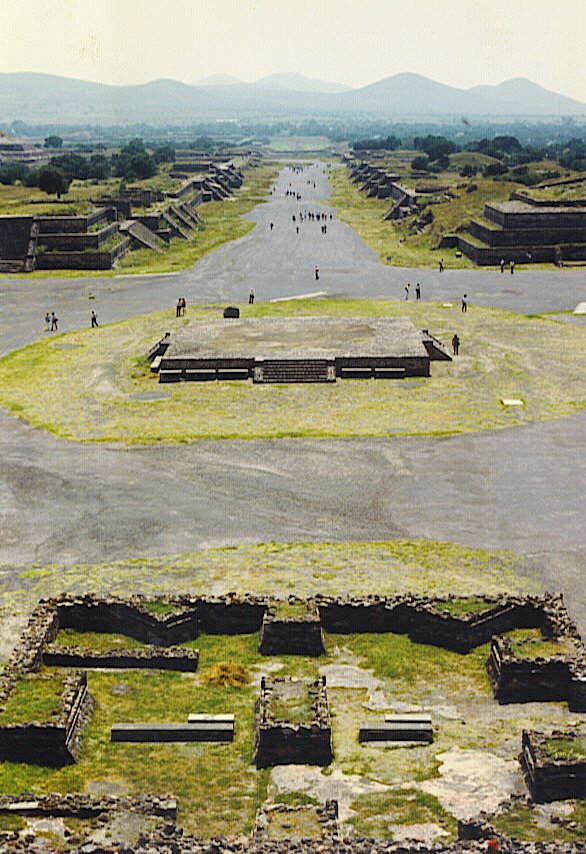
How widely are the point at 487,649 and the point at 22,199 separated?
85456mm

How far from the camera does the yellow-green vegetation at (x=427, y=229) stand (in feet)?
270

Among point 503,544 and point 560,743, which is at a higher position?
point 560,743

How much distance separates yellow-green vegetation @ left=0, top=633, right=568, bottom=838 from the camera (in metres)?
16.3

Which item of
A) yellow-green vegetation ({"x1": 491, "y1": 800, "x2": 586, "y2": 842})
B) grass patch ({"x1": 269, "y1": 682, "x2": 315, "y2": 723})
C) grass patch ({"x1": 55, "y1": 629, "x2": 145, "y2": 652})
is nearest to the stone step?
grass patch ({"x1": 269, "y1": 682, "x2": 315, "y2": 723})

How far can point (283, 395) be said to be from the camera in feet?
142

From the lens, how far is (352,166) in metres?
189

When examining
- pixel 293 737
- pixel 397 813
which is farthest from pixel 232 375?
pixel 397 813

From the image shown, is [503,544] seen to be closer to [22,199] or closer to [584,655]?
[584,655]

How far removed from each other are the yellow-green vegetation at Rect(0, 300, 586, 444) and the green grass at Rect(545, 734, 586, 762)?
71.1 feet

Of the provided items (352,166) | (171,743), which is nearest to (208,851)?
(171,743)

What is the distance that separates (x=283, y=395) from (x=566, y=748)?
28117 millimetres

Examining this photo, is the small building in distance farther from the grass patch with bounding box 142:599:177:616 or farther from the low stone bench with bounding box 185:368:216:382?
the grass patch with bounding box 142:599:177:616

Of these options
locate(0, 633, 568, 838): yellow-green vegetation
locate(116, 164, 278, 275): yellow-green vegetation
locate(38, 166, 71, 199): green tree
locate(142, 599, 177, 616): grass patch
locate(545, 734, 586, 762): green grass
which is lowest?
locate(116, 164, 278, 275): yellow-green vegetation

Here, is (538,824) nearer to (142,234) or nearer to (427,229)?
(142,234)
